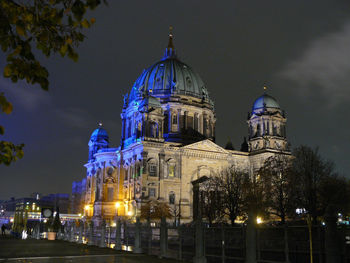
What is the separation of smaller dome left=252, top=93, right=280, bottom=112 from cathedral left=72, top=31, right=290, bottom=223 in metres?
0.21

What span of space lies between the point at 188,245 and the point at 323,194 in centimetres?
3072

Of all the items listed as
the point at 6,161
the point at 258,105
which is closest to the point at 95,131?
the point at 258,105

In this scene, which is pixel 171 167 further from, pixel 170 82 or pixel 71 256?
pixel 71 256

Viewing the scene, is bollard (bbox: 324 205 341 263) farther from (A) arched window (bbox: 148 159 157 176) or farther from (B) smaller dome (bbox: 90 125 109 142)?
(B) smaller dome (bbox: 90 125 109 142)

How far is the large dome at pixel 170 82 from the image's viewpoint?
294ft

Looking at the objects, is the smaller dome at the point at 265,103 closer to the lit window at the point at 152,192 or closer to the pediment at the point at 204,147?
the pediment at the point at 204,147

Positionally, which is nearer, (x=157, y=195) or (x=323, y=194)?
(x=323, y=194)

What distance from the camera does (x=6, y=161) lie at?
7.20 meters

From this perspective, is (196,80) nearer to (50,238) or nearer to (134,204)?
(134,204)

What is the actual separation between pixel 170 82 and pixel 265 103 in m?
21.8

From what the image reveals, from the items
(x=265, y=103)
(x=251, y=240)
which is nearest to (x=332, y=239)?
(x=251, y=240)

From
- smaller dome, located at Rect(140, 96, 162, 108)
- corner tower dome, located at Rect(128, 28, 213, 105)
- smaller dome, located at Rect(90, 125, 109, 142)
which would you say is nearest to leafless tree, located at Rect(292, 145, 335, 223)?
smaller dome, located at Rect(140, 96, 162, 108)

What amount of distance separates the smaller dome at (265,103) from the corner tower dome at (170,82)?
1228cm

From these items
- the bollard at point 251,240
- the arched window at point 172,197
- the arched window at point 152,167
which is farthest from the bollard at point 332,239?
the arched window at point 172,197
